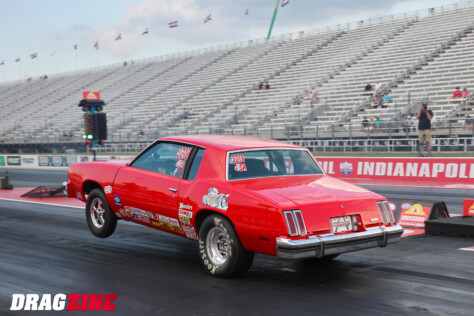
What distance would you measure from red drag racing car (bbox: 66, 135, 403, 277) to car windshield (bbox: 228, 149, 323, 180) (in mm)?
12

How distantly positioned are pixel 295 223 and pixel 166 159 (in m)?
2.36

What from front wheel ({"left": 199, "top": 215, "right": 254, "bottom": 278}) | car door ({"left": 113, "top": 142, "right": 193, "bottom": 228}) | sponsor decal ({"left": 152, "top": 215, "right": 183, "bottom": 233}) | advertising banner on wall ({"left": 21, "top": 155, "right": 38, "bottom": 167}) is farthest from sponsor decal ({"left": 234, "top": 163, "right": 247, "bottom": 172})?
advertising banner on wall ({"left": 21, "top": 155, "right": 38, "bottom": 167})

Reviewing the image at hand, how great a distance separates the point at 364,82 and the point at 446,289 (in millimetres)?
29505

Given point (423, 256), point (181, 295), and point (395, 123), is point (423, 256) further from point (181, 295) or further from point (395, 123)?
point (395, 123)

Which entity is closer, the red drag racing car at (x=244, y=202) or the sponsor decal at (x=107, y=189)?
the red drag racing car at (x=244, y=202)

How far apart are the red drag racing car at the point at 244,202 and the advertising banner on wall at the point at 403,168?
43.2 ft

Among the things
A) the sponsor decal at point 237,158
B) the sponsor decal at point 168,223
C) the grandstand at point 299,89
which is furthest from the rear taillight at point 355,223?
the grandstand at point 299,89

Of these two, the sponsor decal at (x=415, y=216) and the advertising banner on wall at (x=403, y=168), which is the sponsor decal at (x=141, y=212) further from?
the advertising banner on wall at (x=403, y=168)

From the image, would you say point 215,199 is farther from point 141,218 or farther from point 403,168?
point 403,168

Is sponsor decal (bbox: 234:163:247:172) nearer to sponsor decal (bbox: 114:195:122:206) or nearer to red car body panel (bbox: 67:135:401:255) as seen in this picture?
red car body panel (bbox: 67:135:401:255)

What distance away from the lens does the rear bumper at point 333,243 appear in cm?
580

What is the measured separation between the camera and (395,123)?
26.6 meters

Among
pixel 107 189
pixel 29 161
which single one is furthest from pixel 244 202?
pixel 29 161

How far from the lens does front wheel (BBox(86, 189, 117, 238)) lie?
27.8ft
